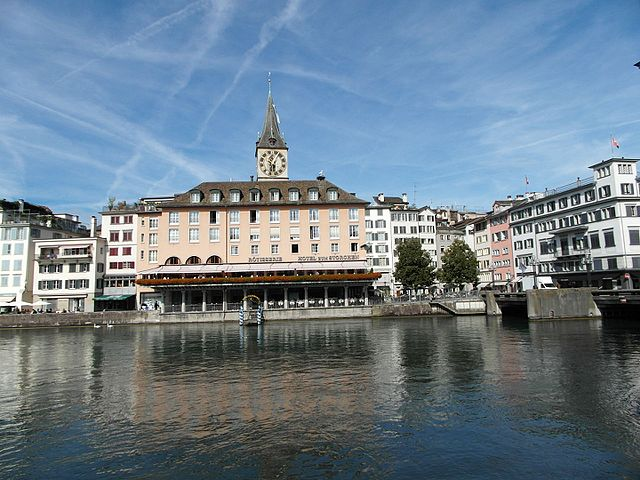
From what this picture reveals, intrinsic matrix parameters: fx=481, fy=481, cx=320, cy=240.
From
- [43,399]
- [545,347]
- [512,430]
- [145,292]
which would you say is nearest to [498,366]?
[545,347]

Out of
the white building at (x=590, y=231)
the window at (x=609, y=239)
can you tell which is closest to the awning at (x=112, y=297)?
the white building at (x=590, y=231)

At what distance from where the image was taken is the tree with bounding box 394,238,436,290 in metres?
85.4

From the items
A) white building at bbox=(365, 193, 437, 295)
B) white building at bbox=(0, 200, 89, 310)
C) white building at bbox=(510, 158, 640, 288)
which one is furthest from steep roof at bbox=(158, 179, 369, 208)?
white building at bbox=(510, 158, 640, 288)

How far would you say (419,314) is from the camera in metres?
76.4

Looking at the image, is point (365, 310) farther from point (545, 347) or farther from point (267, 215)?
point (545, 347)

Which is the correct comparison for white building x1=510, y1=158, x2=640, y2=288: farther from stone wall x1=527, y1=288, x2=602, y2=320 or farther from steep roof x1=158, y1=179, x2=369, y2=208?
steep roof x1=158, y1=179, x2=369, y2=208

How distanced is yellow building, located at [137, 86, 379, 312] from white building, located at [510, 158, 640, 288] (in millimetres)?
31234

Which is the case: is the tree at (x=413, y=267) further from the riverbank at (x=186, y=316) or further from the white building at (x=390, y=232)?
the white building at (x=390, y=232)

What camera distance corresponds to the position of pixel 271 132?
114 m

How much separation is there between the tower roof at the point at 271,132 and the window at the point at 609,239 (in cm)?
6782

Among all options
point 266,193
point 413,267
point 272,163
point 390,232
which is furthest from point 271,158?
point 413,267

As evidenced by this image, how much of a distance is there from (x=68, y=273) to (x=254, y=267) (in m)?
34.6

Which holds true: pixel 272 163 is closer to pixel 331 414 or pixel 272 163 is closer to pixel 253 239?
pixel 253 239

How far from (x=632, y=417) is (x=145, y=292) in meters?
81.0
